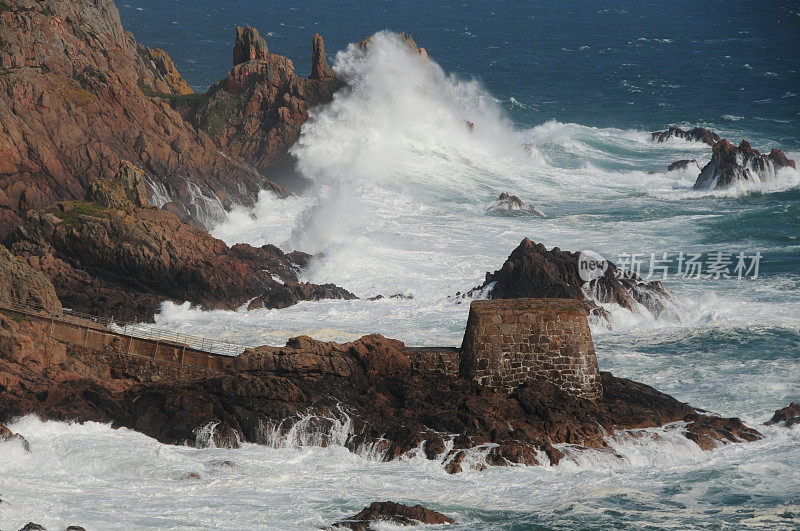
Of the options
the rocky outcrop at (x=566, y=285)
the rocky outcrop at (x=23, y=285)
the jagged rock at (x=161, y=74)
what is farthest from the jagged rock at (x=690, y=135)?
the rocky outcrop at (x=23, y=285)

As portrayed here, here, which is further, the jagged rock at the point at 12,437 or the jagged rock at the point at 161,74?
the jagged rock at the point at 161,74

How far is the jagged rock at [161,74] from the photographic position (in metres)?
66.1

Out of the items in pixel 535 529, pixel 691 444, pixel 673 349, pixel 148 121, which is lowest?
pixel 535 529

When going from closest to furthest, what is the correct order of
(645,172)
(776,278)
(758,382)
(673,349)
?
(758,382) → (673,349) → (776,278) → (645,172)

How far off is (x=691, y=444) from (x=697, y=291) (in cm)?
1608

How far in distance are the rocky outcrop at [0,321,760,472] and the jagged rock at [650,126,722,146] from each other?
5625 centimetres

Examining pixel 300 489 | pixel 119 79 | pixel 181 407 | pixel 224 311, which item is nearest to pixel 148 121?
pixel 119 79

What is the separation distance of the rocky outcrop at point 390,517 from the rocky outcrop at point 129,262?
1787 cm

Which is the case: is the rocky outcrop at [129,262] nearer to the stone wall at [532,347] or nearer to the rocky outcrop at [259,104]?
the stone wall at [532,347]

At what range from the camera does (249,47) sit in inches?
2507

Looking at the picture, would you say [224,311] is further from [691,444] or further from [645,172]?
[645,172]

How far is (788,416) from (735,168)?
3702cm

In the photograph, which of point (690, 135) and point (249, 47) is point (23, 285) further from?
point (690, 135)

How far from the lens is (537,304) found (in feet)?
77.1
